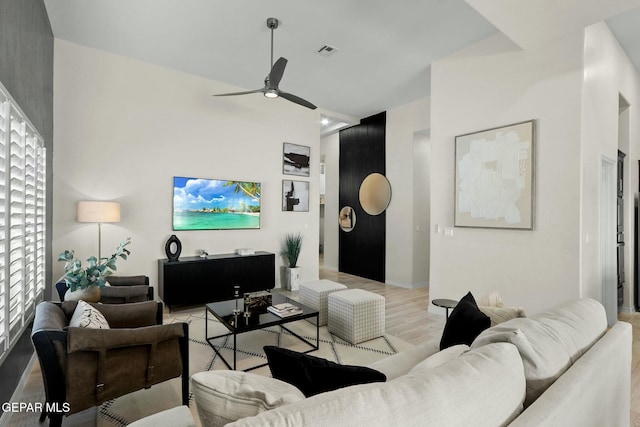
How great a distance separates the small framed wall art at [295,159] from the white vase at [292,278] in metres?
1.67

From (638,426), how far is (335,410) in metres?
2.52

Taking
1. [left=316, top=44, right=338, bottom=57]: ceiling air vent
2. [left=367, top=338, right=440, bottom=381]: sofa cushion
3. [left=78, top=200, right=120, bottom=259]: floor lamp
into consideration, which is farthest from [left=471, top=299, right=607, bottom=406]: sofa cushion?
[left=78, top=200, right=120, bottom=259]: floor lamp

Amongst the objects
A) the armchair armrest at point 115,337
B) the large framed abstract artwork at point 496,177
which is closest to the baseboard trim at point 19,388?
the armchair armrest at point 115,337

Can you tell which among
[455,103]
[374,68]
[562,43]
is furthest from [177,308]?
[562,43]

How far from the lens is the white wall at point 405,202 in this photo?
576 cm

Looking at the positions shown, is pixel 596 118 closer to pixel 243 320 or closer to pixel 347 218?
pixel 243 320

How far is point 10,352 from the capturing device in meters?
2.11

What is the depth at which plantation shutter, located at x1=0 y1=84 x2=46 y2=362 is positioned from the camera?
75.8 inches

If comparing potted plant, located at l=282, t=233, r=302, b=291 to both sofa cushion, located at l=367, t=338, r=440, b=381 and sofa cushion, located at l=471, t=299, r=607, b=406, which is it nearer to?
sofa cushion, located at l=367, t=338, r=440, b=381

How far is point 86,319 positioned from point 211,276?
2.55 m

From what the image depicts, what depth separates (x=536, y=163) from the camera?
3352 mm

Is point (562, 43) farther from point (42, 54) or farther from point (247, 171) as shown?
point (42, 54)

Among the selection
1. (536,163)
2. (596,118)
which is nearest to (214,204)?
(536,163)

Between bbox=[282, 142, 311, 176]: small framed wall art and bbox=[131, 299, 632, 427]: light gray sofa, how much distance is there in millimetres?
4626
